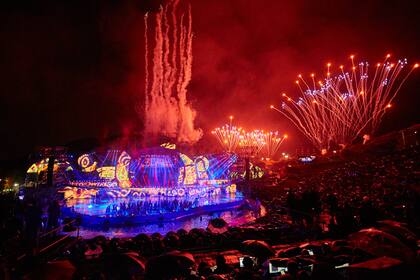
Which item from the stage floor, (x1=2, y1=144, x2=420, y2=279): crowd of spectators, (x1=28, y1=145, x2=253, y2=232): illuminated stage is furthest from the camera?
(x1=28, y1=145, x2=253, y2=232): illuminated stage

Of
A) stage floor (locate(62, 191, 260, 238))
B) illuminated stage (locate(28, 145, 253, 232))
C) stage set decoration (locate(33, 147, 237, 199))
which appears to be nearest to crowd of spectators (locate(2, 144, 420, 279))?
stage floor (locate(62, 191, 260, 238))

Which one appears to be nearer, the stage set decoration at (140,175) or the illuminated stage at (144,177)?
the illuminated stage at (144,177)

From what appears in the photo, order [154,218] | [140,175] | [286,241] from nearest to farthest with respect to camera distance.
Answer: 1. [286,241]
2. [154,218]
3. [140,175]

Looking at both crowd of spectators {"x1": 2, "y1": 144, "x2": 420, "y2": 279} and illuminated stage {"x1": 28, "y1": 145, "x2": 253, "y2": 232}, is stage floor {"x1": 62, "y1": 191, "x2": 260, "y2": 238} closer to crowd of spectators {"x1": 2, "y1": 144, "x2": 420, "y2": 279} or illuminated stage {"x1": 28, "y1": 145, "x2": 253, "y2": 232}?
crowd of spectators {"x1": 2, "y1": 144, "x2": 420, "y2": 279}

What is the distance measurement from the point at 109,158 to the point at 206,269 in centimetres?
3236

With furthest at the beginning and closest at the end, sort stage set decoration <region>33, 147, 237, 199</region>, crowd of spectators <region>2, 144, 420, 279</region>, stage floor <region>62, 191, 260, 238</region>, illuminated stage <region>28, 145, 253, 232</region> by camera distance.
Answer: stage set decoration <region>33, 147, 237, 199</region> < illuminated stage <region>28, 145, 253, 232</region> < stage floor <region>62, 191, 260, 238</region> < crowd of spectators <region>2, 144, 420, 279</region>

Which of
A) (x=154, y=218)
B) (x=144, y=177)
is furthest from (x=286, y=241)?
(x=144, y=177)

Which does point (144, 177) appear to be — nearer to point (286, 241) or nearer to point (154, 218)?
point (154, 218)

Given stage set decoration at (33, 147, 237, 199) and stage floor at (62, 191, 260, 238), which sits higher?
stage set decoration at (33, 147, 237, 199)

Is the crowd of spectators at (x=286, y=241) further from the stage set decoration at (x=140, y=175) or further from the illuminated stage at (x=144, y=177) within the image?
the stage set decoration at (x=140, y=175)

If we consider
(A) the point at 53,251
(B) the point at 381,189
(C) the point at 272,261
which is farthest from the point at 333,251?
(B) the point at 381,189

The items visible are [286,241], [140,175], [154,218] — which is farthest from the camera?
[140,175]

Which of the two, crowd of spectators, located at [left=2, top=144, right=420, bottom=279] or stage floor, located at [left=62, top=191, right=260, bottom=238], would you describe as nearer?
crowd of spectators, located at [left=2, top=144, right=420, bottom=279]

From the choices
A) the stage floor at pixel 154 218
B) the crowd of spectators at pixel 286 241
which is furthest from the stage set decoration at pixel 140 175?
the crowd of spectators at pixel 286 241
